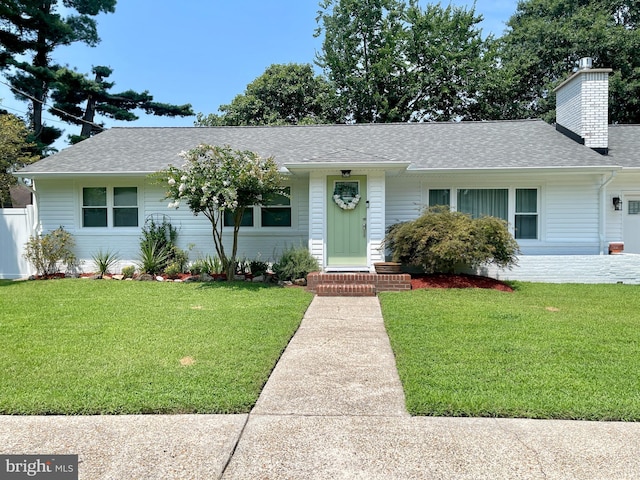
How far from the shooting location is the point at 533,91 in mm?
25078

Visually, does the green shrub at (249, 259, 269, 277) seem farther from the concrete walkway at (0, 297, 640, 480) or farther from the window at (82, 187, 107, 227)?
Result: the concrete walkway at (0, 297, 640, 480)

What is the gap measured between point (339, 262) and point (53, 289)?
6475mm

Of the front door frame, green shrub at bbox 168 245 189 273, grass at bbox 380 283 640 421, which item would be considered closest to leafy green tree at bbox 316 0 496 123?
the front door frame

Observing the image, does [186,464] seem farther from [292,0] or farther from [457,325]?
[292,0]

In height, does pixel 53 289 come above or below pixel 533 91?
below

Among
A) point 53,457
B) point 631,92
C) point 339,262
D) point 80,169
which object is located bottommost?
point 53,457

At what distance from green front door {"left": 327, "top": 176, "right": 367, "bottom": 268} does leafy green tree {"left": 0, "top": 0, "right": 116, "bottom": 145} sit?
20.0 m

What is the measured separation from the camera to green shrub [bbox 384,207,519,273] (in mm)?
8812

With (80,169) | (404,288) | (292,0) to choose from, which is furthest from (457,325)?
(292,0)

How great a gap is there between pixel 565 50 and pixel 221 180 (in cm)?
2332

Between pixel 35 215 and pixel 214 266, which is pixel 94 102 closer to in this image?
pixel 35 215

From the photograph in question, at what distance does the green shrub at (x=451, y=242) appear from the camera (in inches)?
347

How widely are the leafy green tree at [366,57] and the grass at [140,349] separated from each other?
20.2 m

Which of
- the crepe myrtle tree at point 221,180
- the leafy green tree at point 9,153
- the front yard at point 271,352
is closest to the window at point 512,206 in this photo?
the front yard at point 271,352
